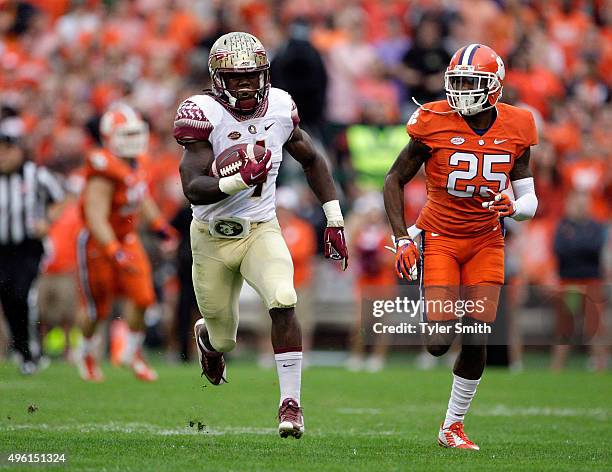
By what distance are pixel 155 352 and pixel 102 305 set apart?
390cm

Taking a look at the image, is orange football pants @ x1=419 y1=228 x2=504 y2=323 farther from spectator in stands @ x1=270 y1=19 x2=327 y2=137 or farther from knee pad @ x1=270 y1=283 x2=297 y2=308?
spectator in stands @ x1=270 y1=19 x2=327 y2=137

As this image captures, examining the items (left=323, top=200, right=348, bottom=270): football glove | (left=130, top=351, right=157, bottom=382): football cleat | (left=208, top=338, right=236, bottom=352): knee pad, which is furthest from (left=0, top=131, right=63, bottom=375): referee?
(left=323, top=200, right=348, bottom=270): football glove

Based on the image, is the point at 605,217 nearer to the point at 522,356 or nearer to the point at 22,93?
the point at 522,356

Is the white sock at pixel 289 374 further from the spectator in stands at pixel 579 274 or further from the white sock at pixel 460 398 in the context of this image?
the spectator in stands at pixel 579 274

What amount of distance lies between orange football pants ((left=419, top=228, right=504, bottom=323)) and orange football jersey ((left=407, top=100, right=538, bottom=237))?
0.23 feet

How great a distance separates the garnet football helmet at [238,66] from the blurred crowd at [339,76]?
5.43 metres

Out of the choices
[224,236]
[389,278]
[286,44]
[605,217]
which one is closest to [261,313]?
[389,278]

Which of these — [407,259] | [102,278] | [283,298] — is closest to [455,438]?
[407,259]

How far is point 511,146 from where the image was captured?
250 inches

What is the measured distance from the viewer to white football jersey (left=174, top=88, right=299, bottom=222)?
6.15m

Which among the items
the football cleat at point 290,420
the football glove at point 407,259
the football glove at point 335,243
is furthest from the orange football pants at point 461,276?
the football cleat at point 290,420

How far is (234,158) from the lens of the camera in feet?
19.7

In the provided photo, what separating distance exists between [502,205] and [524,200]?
0.19 meters

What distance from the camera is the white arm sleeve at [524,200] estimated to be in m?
6.29
